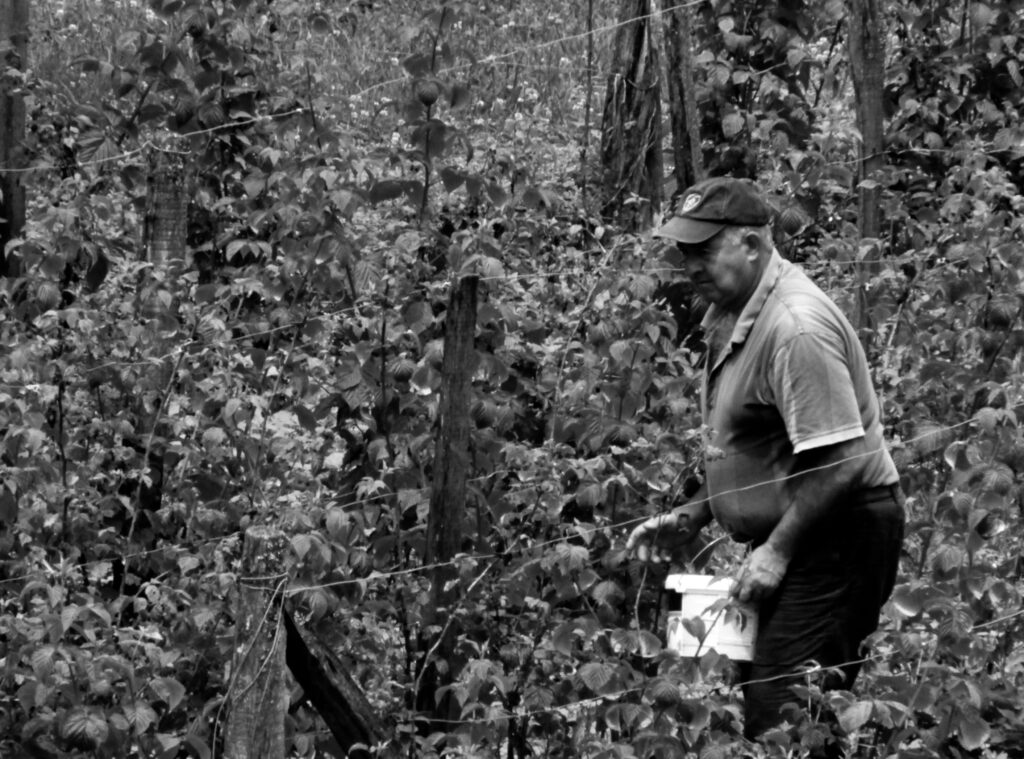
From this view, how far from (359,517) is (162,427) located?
837mm

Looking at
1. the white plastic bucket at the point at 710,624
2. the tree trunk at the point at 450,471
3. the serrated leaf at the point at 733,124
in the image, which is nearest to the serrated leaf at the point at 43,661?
the tree trunk at the point at 450,471

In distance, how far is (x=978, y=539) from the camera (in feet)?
13.6

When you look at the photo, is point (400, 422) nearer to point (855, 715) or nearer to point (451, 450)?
point (451, 450)

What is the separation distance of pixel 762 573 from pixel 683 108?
301cm

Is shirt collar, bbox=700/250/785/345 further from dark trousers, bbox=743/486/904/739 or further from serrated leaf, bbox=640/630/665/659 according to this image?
serrated leaf, bbox=640/630/665/659

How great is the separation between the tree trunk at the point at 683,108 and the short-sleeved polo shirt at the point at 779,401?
8.11ft

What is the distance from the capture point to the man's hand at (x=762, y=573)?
360cm

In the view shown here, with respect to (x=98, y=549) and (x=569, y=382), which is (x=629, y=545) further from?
(x=98, y=549)

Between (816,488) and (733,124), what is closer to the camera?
(816,488)

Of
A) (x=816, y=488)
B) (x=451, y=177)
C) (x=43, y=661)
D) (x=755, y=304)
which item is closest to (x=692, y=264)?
(x=755, y=304)

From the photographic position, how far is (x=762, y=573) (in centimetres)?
360

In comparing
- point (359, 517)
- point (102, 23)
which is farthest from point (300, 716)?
point (102, 23)

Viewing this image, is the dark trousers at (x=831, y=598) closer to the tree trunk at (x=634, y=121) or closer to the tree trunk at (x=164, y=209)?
the tree trunk at (x=164, y=209)

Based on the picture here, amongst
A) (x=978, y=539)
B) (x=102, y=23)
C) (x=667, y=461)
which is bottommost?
(x=978, y=539)
